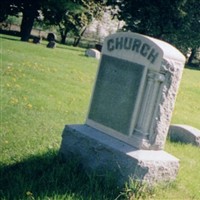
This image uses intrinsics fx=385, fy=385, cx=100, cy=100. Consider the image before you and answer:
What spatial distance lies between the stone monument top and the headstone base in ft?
0.60

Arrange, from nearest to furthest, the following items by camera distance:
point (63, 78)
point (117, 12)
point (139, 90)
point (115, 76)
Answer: point (139, 90)
point (115, 76)
point (63, 78)
point (117, 12)

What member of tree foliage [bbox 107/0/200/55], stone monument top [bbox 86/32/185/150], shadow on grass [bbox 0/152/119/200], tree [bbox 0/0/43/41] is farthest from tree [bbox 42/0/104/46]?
shadow on grass [bbox 0/152/119/200]

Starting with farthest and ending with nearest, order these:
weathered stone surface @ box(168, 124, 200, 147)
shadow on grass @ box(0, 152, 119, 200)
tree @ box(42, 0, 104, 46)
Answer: tree @ box(42, 0, 104, 46) < weathered stone surface @ box(168, 124, 200, 147) < shadow on grass @ box(0, 152, 119, 200)

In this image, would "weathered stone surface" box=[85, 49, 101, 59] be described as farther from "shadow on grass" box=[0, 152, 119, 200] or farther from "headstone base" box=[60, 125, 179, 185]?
"shadow on grass" box=[0, 152, 119, 200]

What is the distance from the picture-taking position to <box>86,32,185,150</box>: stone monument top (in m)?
5.04

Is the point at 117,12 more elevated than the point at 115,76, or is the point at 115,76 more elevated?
the point at 117,12

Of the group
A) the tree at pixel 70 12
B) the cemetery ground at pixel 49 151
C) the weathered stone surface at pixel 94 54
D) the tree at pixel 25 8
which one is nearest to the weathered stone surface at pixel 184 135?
the cemetery ground at pixel 49 151

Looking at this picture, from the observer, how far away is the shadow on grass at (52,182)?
14.8ft

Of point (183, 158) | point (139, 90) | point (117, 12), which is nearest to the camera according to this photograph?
point (139, 90)

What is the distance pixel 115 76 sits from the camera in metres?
5.54

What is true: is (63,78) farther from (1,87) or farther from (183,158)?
(183,158)

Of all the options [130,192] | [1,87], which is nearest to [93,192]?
[130,192]

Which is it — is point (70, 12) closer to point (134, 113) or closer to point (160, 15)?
point (160, 15)

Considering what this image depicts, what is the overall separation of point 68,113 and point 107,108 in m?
3.50
